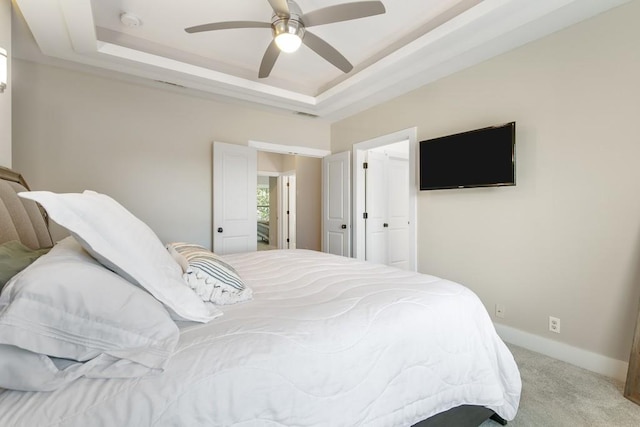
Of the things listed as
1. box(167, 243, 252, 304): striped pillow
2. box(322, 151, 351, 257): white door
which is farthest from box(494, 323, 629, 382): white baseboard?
box(167, 243, 252, 304): striped pillow

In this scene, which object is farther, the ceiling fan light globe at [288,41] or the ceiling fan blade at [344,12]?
the ceiling fan light globe at [288,41]

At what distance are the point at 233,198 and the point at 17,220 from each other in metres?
2.47

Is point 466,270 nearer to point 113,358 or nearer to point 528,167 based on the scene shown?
point 528,167

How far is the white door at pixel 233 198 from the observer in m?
3.76

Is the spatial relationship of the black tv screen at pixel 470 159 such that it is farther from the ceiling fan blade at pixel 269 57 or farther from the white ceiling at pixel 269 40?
the ceiling fan blade at pixel 269 57

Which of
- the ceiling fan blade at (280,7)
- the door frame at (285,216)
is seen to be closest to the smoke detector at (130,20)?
the ceiling fan blade at (280,7)

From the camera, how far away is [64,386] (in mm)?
715

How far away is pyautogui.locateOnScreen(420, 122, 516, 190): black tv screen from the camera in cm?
255

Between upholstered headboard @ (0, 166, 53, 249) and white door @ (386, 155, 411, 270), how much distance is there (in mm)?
3936

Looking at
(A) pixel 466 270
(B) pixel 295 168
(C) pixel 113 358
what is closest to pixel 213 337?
(C) pixel 113 358

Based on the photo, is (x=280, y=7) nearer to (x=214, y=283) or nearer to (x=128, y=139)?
(x=214, y=283)

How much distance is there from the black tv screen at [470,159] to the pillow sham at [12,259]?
305 cm

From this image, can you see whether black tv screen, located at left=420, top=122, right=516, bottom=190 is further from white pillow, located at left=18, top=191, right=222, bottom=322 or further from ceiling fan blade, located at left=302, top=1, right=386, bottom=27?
white pillow, located at left=18, top=191, right=222, bottom=322

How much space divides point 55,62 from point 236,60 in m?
1.75
